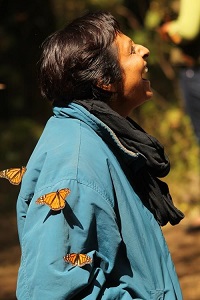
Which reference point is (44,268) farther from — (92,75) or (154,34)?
(154,34)

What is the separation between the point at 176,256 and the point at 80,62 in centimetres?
384

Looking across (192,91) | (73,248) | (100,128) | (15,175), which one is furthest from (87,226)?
(192,91)

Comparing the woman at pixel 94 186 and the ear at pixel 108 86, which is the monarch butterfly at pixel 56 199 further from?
the ear at pixel 108 86

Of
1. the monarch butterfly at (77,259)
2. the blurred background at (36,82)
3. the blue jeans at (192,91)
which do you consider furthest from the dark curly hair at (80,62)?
the blurred background at (36,82)

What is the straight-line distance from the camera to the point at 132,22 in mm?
8891

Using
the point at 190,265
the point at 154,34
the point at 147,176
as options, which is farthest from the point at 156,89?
the point at 147,176

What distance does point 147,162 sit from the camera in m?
2.38

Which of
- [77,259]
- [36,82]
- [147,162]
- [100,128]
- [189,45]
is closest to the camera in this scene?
[77,259]

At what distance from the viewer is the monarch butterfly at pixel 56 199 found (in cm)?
206

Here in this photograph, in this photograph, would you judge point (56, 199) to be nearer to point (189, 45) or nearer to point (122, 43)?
point (122, 43)

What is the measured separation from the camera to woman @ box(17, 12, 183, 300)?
82.0 inches

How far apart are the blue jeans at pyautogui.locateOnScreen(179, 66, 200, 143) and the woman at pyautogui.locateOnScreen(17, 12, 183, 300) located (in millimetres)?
3319

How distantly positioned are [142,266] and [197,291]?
10.1ft

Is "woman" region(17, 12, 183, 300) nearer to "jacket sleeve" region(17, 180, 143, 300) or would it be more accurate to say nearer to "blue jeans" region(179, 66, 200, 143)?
"jacket sleeve" region(17, 180, 143, 300)
